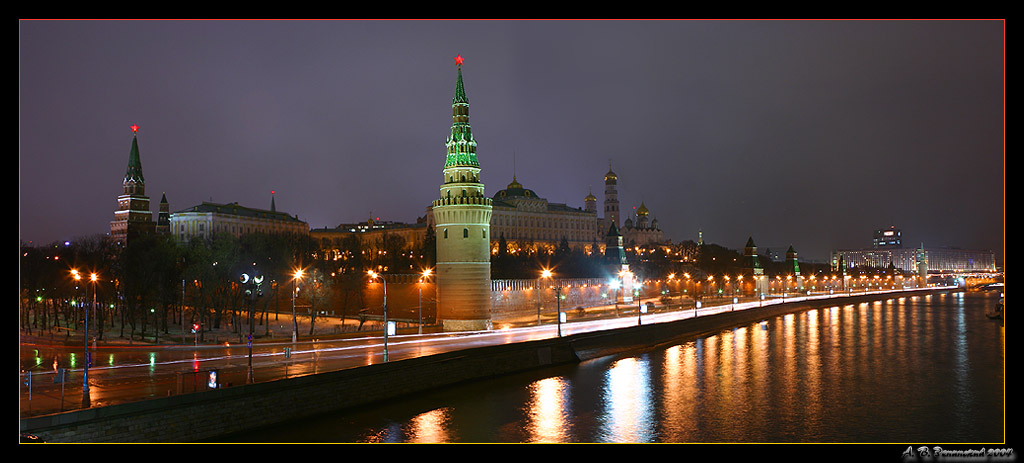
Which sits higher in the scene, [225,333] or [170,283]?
[170,283]

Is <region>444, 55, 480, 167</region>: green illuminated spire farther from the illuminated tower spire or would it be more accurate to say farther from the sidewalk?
the illuminated tower spire

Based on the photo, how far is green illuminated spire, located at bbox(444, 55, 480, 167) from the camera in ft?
178

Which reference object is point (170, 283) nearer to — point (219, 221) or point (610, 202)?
point (219, 221)

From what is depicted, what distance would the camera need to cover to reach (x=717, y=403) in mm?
31406

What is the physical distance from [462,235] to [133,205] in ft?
218

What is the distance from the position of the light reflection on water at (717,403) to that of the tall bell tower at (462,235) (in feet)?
39.2

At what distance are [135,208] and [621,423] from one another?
92076mm

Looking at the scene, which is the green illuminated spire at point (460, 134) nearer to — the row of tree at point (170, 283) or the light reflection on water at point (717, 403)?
the row of tree at point (170, 283)

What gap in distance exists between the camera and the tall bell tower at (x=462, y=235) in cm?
5350

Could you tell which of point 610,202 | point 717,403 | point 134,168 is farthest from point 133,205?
point 610,202

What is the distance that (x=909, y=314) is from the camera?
305 ft

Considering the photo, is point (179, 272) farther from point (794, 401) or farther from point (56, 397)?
point (794, 401)

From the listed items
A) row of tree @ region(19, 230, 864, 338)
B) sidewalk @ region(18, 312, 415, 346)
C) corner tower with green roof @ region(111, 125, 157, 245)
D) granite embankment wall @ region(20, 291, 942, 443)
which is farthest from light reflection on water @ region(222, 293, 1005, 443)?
corner tower with green roof @ region(111, 125, 157, 245)

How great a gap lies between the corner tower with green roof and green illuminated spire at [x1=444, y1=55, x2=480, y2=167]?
203 ft
